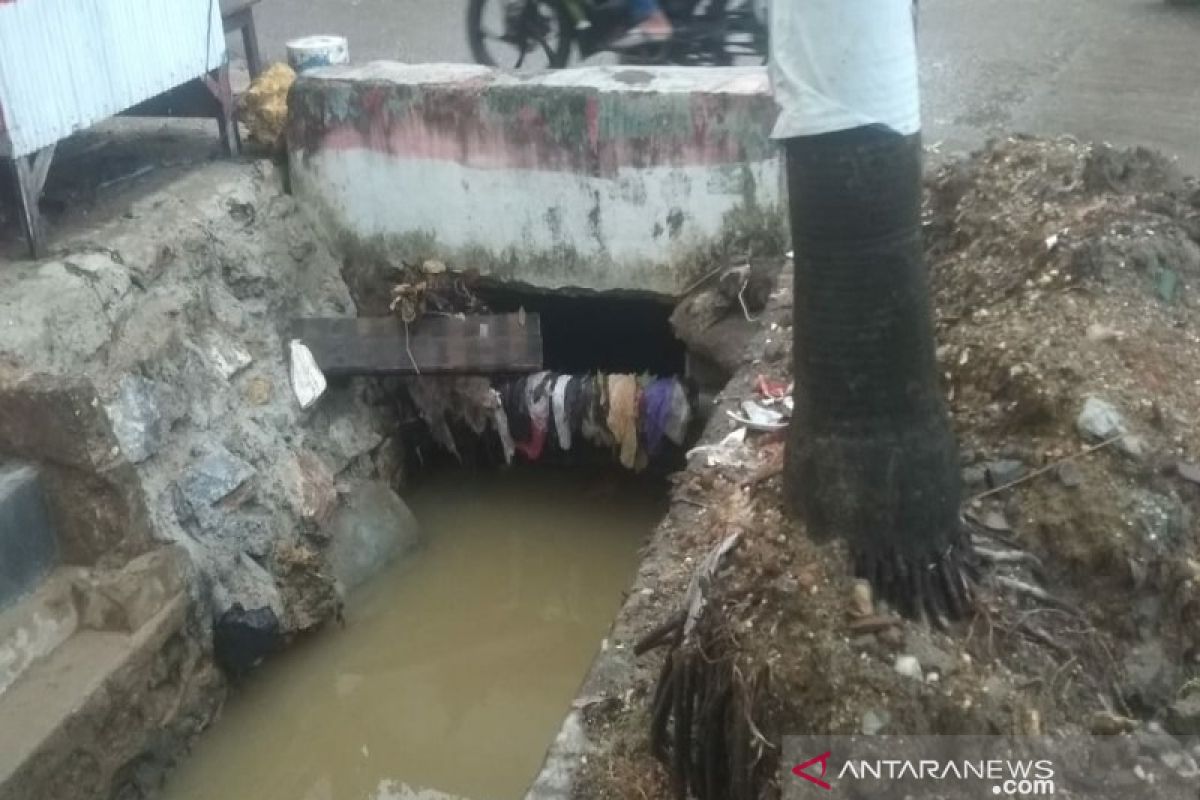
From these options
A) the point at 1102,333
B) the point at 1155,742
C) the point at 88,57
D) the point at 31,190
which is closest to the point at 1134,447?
the point at 1102,333

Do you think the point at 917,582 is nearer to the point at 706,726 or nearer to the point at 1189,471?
the point at 706,726

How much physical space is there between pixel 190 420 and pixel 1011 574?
3.54 metres

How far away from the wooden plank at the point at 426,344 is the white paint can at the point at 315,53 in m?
1.38

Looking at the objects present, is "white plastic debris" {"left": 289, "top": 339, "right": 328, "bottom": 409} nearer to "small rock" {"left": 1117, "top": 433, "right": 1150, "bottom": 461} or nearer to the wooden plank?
the wooden plank

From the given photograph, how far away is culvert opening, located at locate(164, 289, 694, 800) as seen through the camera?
186 inches

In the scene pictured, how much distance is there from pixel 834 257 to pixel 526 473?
13.8 ft

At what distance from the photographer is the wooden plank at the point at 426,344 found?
5.74m

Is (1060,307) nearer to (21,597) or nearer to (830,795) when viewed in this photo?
(830,795)

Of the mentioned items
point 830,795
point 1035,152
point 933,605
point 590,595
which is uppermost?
point 1035,152

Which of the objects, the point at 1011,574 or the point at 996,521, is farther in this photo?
the point at 996,521

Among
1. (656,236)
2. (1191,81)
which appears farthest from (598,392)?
(1191,81)

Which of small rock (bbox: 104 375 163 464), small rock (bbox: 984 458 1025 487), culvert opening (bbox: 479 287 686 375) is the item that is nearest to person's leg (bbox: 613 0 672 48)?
culvert opening (bbox: 479 287 686 375)

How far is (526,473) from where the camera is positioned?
6.47 m

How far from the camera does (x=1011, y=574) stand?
2.81m
